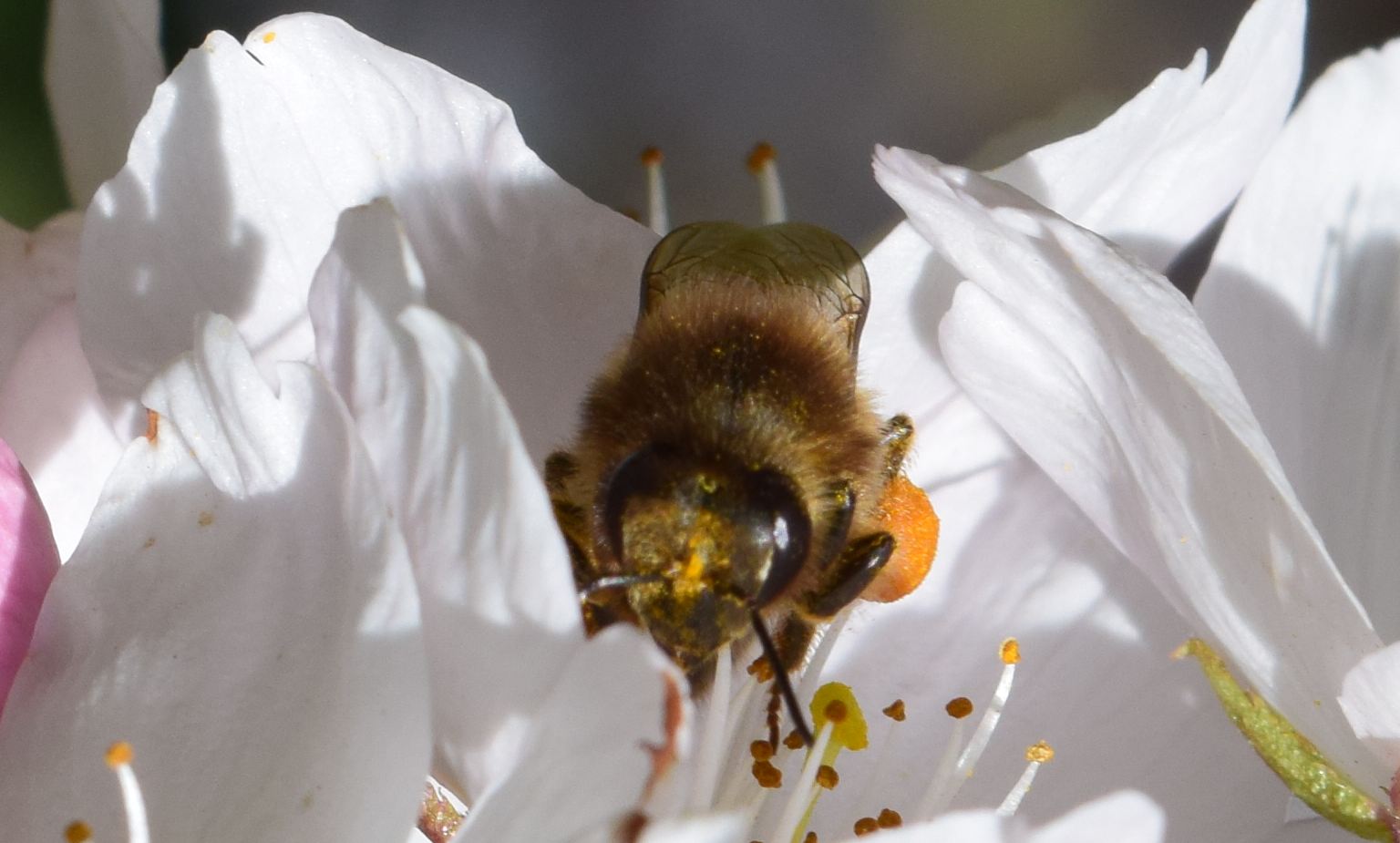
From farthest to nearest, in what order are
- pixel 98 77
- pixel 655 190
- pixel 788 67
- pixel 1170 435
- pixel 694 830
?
pixel 788 67, pixel 655 190, pixel 98 77, pixel 1170 435, pixel 694 830

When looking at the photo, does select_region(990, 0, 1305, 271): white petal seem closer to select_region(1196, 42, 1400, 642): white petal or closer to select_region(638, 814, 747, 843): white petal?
select_region(1196, 42, 1400, 642): white petal

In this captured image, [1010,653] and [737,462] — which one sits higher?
[737,462]

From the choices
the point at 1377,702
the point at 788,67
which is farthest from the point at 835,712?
the point at 788,67

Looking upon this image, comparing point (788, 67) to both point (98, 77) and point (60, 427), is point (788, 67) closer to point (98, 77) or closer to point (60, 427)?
point (98, 77)

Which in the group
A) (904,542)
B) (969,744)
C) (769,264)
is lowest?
(969,744)

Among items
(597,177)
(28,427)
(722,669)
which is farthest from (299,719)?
(597,177)

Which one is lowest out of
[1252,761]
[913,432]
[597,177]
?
[597,177]

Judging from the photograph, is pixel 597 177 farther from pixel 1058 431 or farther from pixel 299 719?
pixel 299 719
